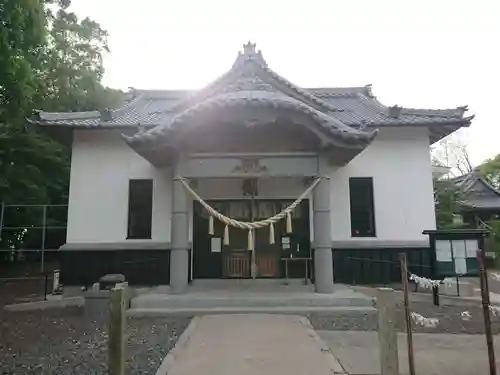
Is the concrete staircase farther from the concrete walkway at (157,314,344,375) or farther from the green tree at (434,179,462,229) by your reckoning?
the green tree at (434,179,462,229)

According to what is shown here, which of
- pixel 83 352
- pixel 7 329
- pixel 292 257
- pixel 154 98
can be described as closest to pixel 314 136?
pixel 292 257

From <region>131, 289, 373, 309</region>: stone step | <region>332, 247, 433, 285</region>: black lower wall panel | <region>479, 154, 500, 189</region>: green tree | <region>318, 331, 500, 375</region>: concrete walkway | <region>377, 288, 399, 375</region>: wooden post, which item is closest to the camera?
<region>377, 288, 399, 375</region>: wooden post

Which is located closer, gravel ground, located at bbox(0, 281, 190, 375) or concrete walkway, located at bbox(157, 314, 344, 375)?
concrete walkway, located at bbox(157, 314, 344, 375)

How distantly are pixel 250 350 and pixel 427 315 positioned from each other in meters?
4.77

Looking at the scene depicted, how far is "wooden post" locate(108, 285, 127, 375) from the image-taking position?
12.5 ft

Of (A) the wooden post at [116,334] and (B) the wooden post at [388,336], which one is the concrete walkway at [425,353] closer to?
(B) the wooden post at [388,336]

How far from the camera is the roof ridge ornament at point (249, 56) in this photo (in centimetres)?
1336

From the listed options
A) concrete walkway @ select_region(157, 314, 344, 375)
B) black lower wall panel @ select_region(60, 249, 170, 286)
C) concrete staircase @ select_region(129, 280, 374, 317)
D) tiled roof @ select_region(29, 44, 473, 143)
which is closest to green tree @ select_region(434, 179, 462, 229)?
tiled roof @ select_region(29, 44, 473, 143)

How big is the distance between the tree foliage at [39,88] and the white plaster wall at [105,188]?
2.17 meters

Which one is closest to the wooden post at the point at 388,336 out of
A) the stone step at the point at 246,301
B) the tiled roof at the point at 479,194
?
the stone step at the point at 246,301

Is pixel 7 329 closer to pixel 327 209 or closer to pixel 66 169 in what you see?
pixel 327 209

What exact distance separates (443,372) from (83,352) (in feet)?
15.8

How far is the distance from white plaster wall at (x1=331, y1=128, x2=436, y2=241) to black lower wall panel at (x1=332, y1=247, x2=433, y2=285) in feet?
1.18

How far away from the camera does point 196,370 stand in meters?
4.93
